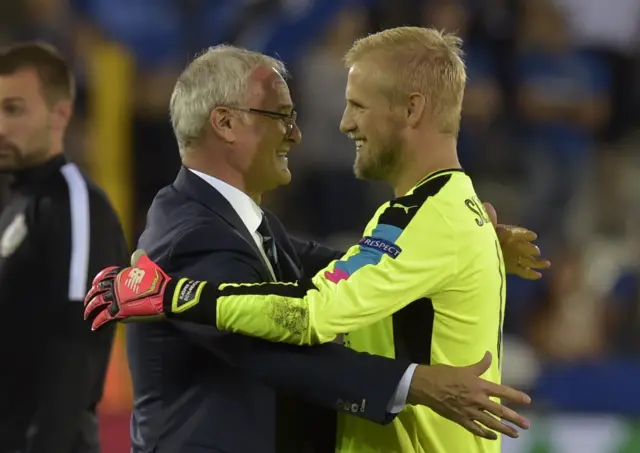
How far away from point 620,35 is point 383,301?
5.78m

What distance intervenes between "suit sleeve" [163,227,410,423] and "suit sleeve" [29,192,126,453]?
86 cm

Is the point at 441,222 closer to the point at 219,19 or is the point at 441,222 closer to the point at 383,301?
the point at 383,301

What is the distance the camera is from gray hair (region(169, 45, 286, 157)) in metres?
2.76

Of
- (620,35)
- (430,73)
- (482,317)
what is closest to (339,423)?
(482,317)

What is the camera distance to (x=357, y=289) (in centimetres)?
237

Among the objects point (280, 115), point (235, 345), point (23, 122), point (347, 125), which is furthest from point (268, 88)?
point (23, 122)

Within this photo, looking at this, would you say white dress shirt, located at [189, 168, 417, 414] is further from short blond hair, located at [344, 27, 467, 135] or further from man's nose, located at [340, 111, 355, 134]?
short blond hair, located at [344, 27, 467, 135]

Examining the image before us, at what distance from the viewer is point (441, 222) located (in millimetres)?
2463

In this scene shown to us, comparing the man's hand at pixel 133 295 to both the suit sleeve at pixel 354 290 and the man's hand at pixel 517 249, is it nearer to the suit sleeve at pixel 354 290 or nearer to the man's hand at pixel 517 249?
the suit sleeve at pixel 354 290

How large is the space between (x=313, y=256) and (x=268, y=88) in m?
0.53

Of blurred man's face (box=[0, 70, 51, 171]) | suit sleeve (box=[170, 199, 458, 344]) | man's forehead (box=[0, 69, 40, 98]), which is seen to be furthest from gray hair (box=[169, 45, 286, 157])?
man's forehead (box=[0, 69, 40, 98])

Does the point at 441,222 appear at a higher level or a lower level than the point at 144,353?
higher

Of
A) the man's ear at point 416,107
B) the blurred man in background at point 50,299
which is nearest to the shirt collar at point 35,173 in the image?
the blurred man in background at point 50,299

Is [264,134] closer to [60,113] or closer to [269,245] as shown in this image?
[269,245]
